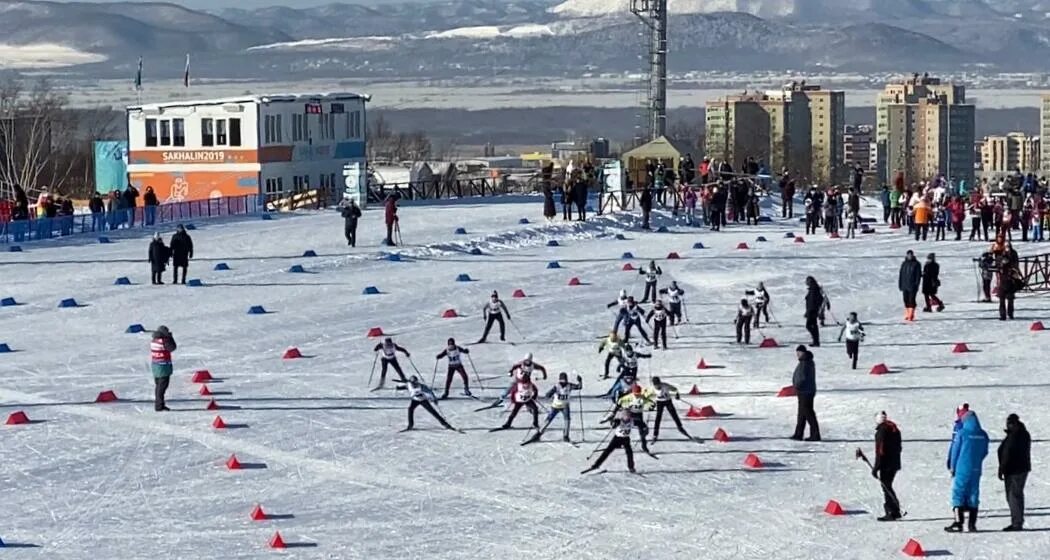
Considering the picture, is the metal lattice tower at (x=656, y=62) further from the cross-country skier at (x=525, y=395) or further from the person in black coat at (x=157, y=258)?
the cross-country skier at (x=525, y=395)

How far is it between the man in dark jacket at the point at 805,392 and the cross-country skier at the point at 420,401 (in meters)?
3.79

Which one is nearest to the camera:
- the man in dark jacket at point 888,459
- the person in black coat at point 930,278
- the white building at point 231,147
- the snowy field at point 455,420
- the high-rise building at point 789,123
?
the snowy field at point 455,420

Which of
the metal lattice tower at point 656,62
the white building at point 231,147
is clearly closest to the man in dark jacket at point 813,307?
the white building at point 231,147

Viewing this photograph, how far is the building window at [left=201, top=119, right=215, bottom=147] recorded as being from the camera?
57984mm

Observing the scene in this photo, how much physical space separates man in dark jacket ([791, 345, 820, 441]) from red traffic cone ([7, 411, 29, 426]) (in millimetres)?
8593

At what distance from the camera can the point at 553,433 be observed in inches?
894

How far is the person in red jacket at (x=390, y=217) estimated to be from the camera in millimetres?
41344

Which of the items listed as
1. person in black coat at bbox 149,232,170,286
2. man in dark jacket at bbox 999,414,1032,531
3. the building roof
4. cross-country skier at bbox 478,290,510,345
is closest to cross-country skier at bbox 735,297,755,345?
cross-country skier at bbox 478,290,510,345

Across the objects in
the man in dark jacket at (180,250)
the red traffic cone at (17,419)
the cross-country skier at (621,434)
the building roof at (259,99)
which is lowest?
the red traffic cone at (17,419)

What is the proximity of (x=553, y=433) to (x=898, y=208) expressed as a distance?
26.0m

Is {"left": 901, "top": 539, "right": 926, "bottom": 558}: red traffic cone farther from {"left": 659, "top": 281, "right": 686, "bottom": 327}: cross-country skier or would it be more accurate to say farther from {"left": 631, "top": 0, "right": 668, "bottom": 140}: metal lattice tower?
{"left": 631, "top": 0, "right": 668, "bottom": 140}: metal lattice tower

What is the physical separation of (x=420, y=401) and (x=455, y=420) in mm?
Answer: 994

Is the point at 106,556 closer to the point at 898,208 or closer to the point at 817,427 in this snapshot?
the point at 817,427

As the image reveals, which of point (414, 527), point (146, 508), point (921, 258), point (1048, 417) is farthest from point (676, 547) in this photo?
point (921, 258)
